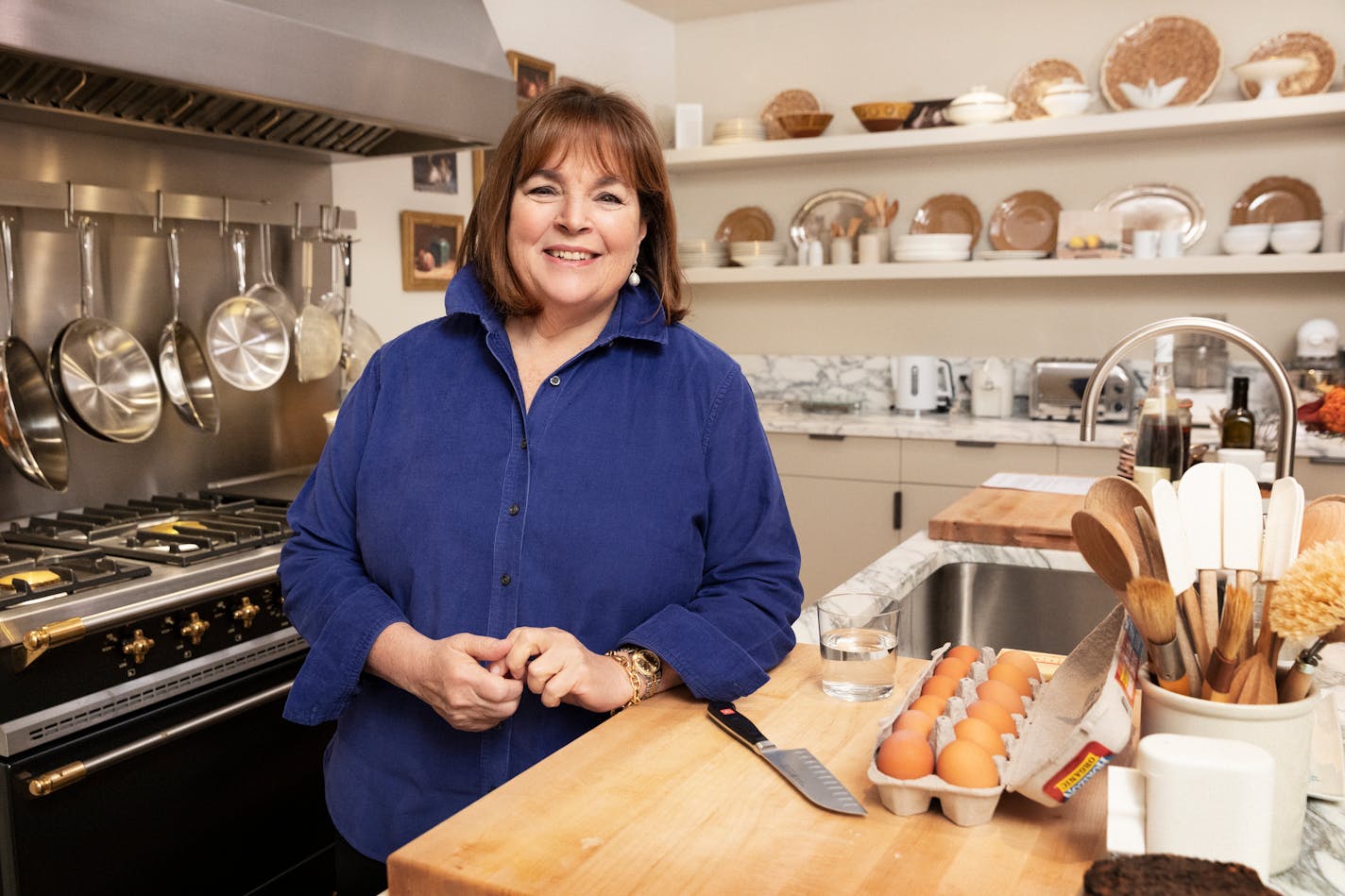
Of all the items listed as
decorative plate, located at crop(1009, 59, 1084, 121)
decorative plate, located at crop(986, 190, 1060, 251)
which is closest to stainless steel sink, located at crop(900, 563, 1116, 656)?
decorative plate, located at crop(986, 190, 1060, 251)

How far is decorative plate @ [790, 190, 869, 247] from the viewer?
461cm

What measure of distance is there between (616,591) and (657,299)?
1.15ft

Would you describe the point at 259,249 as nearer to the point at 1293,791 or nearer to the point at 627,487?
the point at 627,487

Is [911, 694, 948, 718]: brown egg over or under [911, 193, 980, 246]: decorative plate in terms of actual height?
under

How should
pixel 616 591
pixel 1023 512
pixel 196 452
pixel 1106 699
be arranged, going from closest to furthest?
pixel 1106 699 → pixel 616 591 → pixel 1023 512 → pixel 196 452

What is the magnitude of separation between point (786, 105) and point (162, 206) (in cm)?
289

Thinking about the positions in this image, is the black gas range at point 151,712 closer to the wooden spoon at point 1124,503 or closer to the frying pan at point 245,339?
the frying pan at point 245,339

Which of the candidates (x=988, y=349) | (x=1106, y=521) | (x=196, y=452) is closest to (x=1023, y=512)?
(x=1106, y=521)

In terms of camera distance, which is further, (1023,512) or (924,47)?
(924,47)

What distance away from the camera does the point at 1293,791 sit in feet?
2.66

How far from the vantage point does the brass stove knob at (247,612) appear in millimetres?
2023

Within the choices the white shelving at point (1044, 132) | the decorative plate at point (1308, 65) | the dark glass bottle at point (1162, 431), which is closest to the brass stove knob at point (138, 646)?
the dark glass bottle at point (1162, 431)

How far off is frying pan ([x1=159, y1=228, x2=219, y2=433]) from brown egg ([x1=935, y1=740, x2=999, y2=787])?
207 centimetres

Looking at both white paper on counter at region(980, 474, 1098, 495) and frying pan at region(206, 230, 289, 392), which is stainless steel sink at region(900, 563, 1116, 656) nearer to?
white paper on counter at region(980, 474, 1098, 495)
